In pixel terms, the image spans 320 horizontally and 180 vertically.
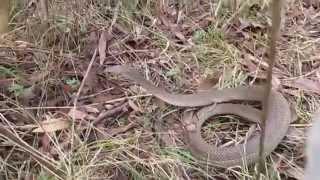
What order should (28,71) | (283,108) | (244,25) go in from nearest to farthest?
(283,108) < (28,71) < (244,25)

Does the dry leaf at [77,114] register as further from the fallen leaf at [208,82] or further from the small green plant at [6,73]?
the fallen leaf at [208,82]

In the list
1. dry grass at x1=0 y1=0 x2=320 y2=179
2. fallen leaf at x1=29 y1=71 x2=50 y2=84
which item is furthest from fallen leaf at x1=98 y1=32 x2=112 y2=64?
fallen leaf at x1=29 y1=71 x2=50 y2=84

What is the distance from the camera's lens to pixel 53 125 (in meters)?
2.43

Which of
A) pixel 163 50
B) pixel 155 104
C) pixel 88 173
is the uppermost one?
pixel 163 50

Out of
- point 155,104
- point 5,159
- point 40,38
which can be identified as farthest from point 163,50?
point 5,159

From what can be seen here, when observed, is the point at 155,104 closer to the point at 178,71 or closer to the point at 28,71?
the point at 178,71

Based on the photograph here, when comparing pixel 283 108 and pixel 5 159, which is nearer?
pixel 5 159

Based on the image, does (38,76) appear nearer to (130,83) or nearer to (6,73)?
(6,73)

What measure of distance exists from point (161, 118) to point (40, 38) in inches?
28.8

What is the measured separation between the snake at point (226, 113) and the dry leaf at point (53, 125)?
0.37 m

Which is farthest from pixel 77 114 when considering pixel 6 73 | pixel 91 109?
pixel 6 73

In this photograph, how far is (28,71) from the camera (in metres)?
2.72

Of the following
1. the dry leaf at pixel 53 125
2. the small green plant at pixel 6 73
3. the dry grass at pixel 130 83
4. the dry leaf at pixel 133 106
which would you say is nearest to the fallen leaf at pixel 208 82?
the dry grass at pixel 130 83

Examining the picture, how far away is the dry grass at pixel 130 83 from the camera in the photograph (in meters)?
2.26
